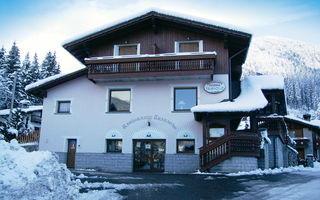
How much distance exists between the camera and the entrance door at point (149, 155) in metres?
17.6

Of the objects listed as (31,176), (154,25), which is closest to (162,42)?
(154,25)

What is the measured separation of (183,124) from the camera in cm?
1767

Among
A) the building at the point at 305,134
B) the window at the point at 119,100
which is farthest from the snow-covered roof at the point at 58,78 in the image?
the building at the point at 305,134

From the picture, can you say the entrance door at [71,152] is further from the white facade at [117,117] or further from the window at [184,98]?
the window at [184,98]

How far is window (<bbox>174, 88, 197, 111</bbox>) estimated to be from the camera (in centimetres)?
1803

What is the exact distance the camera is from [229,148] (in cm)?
1505

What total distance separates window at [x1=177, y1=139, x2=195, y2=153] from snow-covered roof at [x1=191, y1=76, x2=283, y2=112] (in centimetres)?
247

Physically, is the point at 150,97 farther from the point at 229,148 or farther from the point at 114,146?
the point at 229,148

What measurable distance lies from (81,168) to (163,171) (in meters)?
5.13

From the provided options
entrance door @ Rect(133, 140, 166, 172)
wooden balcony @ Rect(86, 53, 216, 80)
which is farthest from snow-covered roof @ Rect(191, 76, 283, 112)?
entrance door @ Rect(133, 140, 166, 172)

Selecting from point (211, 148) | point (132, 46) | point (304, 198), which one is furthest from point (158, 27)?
point (304, 198)

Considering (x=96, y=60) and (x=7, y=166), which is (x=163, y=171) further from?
(x=7, y=166)

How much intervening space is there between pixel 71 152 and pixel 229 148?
33.0 ft

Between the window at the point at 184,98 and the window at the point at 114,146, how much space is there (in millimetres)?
4100
